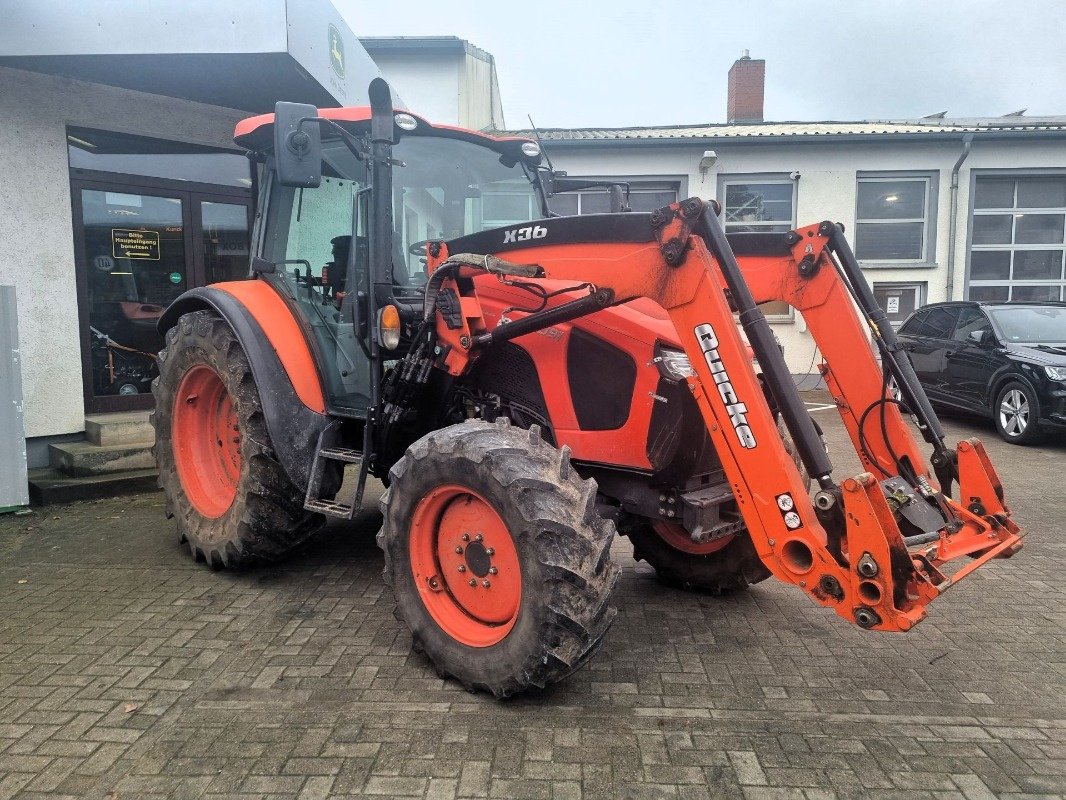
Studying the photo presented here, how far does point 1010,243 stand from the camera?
13977 mm

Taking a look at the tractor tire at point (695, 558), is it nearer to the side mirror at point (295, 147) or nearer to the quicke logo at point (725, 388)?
the quicke logo at point (725, 388)

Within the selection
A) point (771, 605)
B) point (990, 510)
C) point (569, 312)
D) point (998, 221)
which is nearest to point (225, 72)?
point (569, 312)

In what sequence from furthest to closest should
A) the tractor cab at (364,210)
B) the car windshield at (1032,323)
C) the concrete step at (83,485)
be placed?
the car windshield at (1032,323)
the concrete step at (83,485)
the tractor cab at (364,210)

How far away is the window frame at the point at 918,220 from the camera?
13.7 m

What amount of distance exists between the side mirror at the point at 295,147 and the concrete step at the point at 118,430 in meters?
4.17

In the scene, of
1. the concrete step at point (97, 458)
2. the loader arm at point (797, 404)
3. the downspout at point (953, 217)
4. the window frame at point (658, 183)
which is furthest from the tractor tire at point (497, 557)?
the downspout at point (953, 217)

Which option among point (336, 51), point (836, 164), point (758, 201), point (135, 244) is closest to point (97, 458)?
point (135, 244)

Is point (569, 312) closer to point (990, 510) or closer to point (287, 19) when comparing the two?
point (990, 510)

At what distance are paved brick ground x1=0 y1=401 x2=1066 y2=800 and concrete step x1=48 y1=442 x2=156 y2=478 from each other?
212 centimetres

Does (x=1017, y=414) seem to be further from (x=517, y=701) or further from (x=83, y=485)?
(x=83, y=485)

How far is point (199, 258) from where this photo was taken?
7.72m

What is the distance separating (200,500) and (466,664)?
2543 millimetres

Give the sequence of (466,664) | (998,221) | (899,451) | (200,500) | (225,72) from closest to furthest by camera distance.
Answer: (466,664)
(899,451)
(200,500)
(225,72)
(998,221)

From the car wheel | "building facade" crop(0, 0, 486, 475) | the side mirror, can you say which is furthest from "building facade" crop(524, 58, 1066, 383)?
the side mirror
